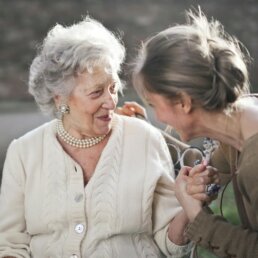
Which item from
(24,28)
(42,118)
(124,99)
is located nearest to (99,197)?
(42,118)

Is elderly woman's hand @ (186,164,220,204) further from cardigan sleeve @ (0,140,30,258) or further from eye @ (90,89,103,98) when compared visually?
cardigan sleeve @ (0,140,30,258)

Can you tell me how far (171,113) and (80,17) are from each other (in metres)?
4.47

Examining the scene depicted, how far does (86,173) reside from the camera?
3613mm

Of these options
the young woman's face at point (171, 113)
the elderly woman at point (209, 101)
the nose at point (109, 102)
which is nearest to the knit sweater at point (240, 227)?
the elderly woman at point (209, 101)

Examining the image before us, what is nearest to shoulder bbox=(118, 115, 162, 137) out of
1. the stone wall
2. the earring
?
the earring

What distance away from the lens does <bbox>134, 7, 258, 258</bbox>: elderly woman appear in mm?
2830

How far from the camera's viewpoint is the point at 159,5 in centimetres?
754

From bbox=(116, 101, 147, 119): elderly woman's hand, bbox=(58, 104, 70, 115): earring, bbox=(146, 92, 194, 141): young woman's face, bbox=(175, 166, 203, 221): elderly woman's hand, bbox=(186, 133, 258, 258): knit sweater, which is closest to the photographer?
bbox=(186, 133, 258, 258): knit sweater

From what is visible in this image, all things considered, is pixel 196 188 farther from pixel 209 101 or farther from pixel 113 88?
pixel 113 88

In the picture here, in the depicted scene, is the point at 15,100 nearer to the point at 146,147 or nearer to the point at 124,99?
the point at 124,99

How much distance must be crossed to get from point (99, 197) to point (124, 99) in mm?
3365

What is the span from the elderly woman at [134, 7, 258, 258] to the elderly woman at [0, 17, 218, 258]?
0.52 m

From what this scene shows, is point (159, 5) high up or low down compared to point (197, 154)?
up

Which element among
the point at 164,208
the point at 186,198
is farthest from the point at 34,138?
the point at 186,198
